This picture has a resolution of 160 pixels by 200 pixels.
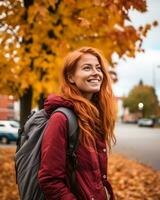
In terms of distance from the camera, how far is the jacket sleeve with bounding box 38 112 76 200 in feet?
7.42

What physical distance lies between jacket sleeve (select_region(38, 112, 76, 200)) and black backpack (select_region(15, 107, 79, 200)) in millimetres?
60

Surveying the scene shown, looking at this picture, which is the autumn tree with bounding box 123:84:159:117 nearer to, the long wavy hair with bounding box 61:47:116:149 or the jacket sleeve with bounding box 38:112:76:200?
the long wavy hair with bounding box 61:47:116:149

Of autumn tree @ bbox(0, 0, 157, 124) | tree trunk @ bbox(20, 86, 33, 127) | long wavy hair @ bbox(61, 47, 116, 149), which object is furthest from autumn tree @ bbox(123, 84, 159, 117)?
long wavy hair @ bbox(61, 47, 116, 149)

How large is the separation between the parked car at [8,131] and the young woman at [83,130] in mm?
20636

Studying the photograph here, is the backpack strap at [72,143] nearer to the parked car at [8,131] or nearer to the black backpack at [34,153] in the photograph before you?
the black backpack at [34,153]

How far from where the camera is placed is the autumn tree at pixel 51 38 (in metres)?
7.21

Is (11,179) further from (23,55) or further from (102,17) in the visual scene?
(102,17)

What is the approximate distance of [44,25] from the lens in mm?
7637

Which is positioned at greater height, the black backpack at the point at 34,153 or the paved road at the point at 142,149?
the black backpack at the point at 34,153

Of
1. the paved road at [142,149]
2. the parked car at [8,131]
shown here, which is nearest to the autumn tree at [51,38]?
the paved road at [142,149]

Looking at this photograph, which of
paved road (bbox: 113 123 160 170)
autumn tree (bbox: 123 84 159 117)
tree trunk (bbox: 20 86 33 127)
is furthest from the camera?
autumn tree (bbox: 123 84 159 117)

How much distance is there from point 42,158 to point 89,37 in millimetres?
5947

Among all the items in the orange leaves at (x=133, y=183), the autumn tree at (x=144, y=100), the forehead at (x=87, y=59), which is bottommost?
the autumn tree at (x=144, y=100)

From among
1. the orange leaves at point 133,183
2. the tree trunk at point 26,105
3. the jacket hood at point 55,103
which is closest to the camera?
the jacket hood at point 55,103
